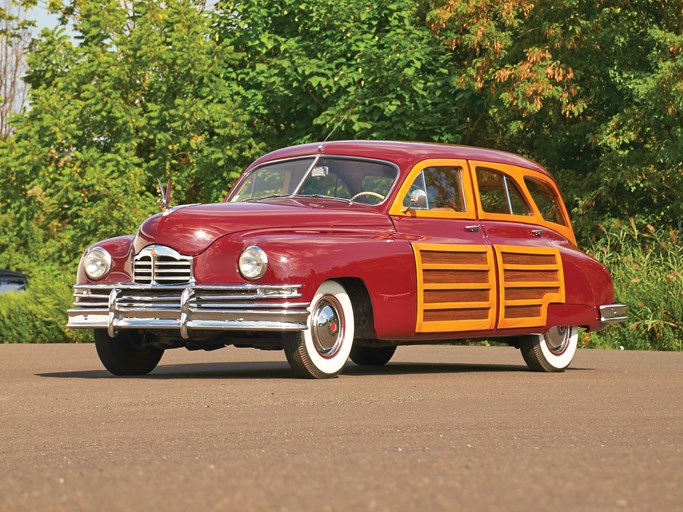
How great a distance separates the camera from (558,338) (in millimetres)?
13883

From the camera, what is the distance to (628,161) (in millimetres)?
27469

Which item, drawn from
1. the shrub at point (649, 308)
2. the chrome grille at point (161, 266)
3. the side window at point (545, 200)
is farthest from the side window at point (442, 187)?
the shrub at point (649, 308)

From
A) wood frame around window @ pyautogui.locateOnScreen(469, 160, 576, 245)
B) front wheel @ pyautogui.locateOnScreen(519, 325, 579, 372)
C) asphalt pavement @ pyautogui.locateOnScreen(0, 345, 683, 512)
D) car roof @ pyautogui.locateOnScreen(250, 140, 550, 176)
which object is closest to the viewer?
asphalt pavement @ pyautogui.locateOnScreen(0, 345, 683, 512)

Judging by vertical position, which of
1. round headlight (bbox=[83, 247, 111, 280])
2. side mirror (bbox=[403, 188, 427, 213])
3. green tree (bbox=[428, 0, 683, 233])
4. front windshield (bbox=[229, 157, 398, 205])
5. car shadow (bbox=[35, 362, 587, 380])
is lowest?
car shadow (bbox=[35, 362, 587, 380])

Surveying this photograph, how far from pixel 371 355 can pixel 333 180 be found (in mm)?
2693

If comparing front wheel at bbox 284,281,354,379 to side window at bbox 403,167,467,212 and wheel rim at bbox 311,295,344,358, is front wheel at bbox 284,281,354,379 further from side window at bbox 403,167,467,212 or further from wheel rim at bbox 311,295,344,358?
side window at bbox 403,167,467,212

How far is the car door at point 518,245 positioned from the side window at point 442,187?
0.21 m

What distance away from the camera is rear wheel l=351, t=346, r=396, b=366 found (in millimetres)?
14625

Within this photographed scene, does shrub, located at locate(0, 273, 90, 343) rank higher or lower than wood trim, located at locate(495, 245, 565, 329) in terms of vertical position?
lower

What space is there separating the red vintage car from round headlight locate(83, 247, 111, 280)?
0.01 m

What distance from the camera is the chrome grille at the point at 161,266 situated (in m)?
11.5

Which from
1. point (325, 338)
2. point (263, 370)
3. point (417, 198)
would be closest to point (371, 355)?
point (263, 370)

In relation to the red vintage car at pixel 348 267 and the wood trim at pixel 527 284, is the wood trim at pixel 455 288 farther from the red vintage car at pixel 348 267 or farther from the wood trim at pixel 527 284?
the wood trim at pixel 527 284

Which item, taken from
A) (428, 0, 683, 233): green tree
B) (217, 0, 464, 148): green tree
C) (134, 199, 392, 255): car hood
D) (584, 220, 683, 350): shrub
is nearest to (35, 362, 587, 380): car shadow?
(134, 199, 392, 255): car hood
